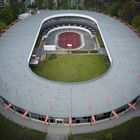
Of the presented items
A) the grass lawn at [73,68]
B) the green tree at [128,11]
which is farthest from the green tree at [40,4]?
the grass lawn at [73,68]

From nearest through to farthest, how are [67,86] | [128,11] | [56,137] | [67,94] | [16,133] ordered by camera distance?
Result: [56,137]
[16,133]
[67,94]
[67,86]
[128,11]

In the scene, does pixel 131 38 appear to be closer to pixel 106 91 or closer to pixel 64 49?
pixel 64 49

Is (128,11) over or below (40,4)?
over

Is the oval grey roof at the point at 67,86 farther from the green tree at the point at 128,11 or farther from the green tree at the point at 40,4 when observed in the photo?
the green tree at the point at 40,4

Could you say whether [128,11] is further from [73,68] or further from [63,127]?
[63,127]

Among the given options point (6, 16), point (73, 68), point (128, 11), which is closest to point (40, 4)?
point (6, 16)

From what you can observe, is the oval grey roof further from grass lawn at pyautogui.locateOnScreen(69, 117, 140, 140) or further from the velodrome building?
grass lawn at pyautogui.locateOnScreen(69, 117, 140, 140)

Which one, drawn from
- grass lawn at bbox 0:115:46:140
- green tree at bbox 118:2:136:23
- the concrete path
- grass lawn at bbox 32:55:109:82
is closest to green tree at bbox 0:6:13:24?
grass lawn at bbox 32:55:109:82

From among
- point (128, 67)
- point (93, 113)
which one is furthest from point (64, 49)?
point (93, 113)

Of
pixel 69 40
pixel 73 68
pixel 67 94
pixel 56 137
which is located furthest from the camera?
pixel 69 40
